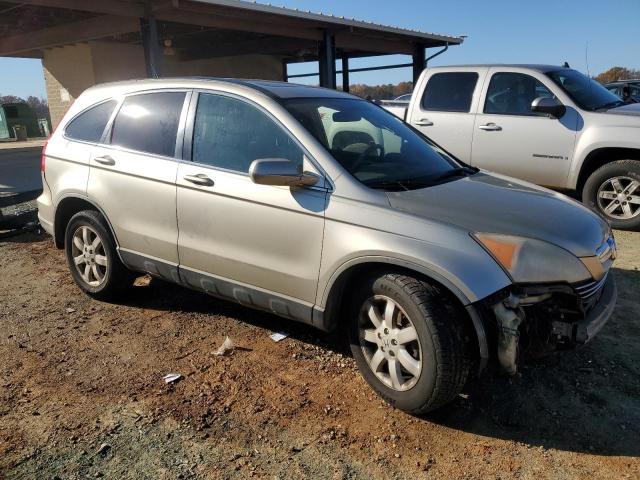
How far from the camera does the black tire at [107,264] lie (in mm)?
4379

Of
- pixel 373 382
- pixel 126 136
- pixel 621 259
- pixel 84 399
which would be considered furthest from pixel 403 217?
pixel 621 259

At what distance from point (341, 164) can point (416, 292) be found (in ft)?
3.05

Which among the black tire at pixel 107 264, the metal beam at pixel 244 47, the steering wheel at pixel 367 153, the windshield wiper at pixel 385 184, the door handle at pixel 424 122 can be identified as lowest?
the black tire at pixel 107 264

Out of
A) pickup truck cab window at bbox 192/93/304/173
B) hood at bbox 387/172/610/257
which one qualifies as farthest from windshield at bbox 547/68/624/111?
pickup truck cab window at bbox 192/93/304/173

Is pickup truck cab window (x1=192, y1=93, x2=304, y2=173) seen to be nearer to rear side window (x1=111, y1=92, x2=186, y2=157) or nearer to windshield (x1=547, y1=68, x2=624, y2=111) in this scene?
rear side window (x1=111, y1=92, x2=186, y2=157)

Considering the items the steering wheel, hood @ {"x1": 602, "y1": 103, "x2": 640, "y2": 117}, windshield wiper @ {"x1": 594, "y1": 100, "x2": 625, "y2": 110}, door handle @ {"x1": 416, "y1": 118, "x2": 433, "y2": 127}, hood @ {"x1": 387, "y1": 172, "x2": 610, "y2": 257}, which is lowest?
hood @ {"x1": 387, "y1": 172, "x2": 610, "y2": 257}

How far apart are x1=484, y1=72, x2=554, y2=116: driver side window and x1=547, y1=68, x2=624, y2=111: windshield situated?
22cm

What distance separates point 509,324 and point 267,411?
1403 millimetres

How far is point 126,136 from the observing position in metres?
4.23

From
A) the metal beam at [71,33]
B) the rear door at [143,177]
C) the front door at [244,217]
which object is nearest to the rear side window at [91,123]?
the rear door at [143,177]

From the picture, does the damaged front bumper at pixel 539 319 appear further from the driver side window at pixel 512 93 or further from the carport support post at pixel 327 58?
the carport support post at pixel 327 58

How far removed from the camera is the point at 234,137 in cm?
364

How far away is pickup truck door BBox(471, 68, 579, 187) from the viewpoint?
259 inches

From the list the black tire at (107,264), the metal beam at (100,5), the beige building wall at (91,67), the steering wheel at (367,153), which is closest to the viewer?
the steering wheel at (367,153)
